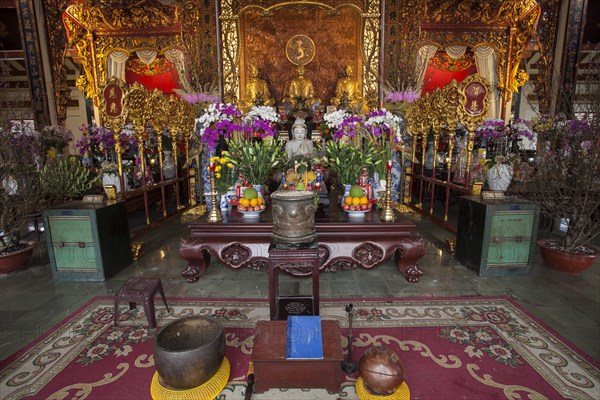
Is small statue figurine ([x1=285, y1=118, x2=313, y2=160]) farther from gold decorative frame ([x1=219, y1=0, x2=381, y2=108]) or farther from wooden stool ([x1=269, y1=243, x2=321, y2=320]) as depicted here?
gold decorative frame ([x1=219, y1=0, x2=381, y2=108])

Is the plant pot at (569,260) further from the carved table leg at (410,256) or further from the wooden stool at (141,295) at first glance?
the wooden stool at (141,295)

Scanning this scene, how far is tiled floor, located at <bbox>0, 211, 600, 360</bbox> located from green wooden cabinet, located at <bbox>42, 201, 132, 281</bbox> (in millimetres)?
126

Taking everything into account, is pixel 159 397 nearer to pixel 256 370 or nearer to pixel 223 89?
pixel 256 370

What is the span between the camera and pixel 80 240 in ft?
10.4

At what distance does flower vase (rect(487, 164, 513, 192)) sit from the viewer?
13.3 feet

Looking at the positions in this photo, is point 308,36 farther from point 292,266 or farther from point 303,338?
point 303,338

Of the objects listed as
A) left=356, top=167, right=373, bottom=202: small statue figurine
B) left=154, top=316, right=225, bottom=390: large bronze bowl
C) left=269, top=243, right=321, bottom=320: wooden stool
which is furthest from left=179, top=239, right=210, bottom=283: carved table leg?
left=356, top=167, right=373, bottom=202: small statue figurine

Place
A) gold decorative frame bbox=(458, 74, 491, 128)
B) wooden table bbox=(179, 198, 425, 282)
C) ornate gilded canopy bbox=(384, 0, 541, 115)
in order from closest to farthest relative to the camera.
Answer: wooden table bbox=(179, 198, 425, 282) → gold decorative frame bbox=(458, 74, 491, 128) → ornate gilded canopy bbox=(384, 0, 541, 115)

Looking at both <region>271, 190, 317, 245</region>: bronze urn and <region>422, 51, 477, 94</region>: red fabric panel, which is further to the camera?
<region>422, 51, 477, 94</region>: red fabric panel

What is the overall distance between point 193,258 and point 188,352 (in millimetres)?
1611

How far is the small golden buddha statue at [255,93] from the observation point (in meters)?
6.84

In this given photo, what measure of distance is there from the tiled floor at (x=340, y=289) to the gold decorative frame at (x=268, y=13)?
431 cm

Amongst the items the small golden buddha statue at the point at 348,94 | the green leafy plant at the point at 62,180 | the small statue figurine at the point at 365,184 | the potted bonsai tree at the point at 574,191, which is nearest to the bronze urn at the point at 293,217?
the small statue figurine at the point at 365,184

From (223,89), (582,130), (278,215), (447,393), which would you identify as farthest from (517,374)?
(223,89)
